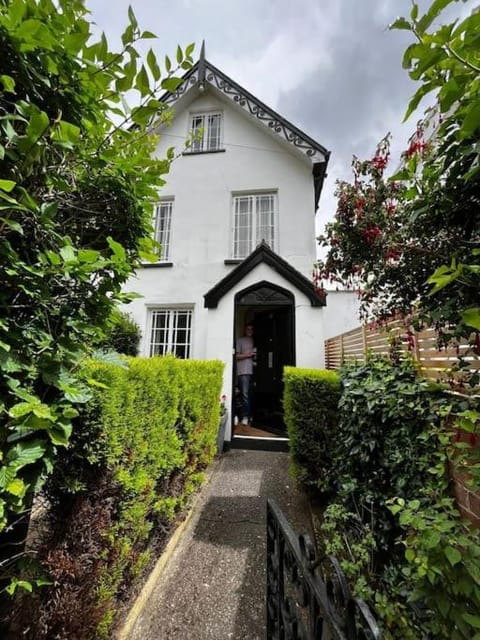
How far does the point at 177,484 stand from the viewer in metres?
3.13

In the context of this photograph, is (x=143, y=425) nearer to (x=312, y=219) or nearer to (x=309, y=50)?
(x=309, y=50)

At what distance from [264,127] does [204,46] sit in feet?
9.40

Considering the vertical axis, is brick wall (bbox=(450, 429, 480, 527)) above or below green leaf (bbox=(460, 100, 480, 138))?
below

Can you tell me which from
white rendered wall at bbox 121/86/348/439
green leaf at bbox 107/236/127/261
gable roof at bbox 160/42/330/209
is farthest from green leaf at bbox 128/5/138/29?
gable roof at bbox 160/42/330/209

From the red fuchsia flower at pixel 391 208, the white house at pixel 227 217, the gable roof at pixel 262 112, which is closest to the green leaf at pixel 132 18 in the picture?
the red fuchsia flower at pixel 391 208

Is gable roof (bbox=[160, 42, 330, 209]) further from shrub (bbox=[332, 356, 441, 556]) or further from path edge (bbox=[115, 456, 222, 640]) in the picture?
path edge (bbox=[115, 456, 222, 640])

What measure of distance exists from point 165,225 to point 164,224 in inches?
1.7

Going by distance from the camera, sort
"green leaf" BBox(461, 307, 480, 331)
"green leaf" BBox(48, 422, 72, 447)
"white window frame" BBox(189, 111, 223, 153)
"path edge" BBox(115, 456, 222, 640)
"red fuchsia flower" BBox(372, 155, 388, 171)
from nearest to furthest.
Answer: "green leaf" BBox(461, 307, 480, 331), "green leaf" BBox(48, 422, 72, 447), "path edge" BBox(115, 456, 222, 640), "red fuchsia flower" BBox(372, 155, 388, 171), "white window frame" BBox(189, 111, 223, 153)

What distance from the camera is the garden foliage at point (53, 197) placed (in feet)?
3.11

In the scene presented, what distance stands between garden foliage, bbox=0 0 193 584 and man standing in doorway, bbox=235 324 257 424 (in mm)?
5547

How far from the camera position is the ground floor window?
707 centimetres

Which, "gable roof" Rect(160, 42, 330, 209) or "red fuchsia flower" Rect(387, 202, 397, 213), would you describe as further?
"gable roof" Rect(160, 42, 330, 209)

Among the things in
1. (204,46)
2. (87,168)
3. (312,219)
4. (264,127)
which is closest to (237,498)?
(87,168)

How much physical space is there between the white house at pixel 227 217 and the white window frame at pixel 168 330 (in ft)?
0.09
